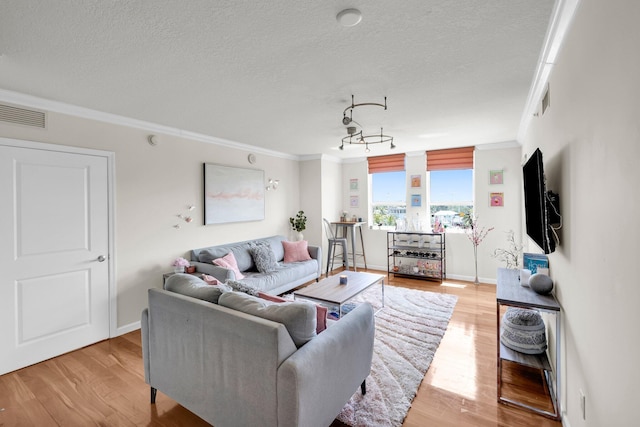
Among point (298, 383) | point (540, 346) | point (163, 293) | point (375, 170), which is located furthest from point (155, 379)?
point (375, 170)

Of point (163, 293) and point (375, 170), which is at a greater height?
point (375, 170)

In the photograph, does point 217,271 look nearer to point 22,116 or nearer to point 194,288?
point 194,288

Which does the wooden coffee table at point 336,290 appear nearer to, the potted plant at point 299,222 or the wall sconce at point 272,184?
the potted plant at point 299,222

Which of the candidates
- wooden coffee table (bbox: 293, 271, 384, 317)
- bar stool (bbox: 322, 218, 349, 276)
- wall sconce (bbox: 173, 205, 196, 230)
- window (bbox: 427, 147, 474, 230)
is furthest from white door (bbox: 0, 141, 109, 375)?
window (bbox: 427, 147, 474, 230)

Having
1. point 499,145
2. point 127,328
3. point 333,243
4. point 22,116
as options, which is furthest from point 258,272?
point 499,145

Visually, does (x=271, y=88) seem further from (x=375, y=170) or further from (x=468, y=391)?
(x=375, y=170)

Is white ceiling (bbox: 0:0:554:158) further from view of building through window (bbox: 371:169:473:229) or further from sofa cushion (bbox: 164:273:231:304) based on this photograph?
view of building through window (bbox: 371:169:473:229)

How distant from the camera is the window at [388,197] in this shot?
19.8 ft

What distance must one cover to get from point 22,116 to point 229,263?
244cm

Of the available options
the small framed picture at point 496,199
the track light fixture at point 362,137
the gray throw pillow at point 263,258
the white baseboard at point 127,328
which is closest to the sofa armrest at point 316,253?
the gray throw pillow at point 263,258

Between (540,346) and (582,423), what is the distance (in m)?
0.79

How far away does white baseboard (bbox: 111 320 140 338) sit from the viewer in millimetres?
3285

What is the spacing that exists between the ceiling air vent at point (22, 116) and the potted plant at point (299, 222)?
3851 millimetres

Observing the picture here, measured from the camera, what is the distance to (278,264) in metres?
4.70
